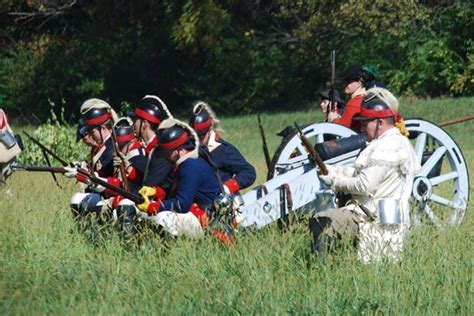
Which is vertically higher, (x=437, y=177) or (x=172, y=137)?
(x=172, y=137)

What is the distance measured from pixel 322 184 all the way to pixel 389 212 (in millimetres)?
1337

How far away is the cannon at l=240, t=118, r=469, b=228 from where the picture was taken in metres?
9.50

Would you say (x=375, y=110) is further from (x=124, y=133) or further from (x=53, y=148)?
(x=53, y=148)

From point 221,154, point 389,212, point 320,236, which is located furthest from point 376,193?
point 221,154

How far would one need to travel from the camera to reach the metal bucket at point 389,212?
27.0 ft

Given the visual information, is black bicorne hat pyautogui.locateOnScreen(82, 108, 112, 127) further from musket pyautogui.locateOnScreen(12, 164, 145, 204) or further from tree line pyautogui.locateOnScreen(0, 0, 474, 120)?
tree line pyautogui.locateOnScreen(0, 0, 474, 120)

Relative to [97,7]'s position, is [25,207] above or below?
above

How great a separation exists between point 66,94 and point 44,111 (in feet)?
2.71

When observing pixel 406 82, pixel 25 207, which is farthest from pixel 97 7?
pixel 25 207

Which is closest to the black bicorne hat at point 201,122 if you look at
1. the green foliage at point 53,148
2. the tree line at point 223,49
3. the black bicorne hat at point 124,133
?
the black bicorne hat at point 124,133

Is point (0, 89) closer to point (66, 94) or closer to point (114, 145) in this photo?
point (66, 94)

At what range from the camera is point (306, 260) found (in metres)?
8.37

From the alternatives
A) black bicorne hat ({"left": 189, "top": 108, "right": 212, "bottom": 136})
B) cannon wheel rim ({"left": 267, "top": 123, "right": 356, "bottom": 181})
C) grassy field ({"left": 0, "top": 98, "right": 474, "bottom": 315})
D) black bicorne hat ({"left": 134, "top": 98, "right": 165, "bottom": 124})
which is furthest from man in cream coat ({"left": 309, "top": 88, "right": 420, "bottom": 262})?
black bicorne hat ({"left": 134, "top": 98, "right": 165, "bottom": 124})

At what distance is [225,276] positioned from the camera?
7.92 m
